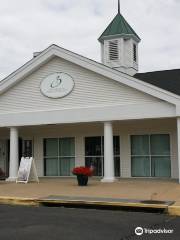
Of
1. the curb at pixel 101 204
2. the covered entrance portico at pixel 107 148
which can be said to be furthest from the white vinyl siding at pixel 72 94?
the curb at pixel 101 204

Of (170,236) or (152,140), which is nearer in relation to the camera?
(170,236)

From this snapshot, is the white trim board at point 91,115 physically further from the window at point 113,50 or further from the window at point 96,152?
the window at point 113,50

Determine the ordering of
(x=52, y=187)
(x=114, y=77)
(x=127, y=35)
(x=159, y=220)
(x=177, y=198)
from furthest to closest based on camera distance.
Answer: (x=127, y=35) → (x=114, y=77) → (x=52, y=187) → (x=177, y=198) → (x=159, y=220)

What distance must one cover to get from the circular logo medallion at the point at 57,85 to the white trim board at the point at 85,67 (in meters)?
0.73

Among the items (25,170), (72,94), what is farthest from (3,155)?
(72,94)

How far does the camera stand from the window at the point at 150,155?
19.2m

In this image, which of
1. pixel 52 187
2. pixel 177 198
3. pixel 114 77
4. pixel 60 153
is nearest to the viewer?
pixel 177 198

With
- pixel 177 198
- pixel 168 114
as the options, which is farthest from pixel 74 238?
pixel 168 114

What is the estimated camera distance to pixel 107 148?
17.9 m

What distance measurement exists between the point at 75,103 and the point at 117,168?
3.70 metres

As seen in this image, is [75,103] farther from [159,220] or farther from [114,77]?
[159,220]

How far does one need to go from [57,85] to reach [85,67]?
1542mm

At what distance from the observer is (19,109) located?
65.3 feet

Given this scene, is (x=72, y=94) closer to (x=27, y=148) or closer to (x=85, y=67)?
(x=85, y=67)
